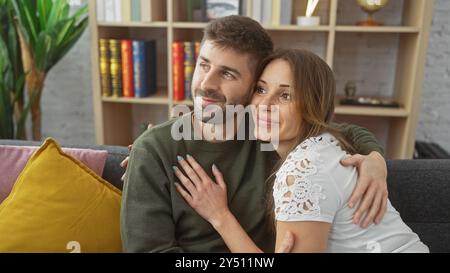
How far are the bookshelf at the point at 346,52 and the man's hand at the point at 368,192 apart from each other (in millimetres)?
1238

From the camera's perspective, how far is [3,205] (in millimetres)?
1229

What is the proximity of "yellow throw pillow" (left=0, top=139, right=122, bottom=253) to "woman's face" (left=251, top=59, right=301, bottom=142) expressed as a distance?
1.65 feet

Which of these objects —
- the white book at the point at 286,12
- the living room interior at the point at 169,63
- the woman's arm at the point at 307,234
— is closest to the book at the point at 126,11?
the living room interior at the point at 169,63

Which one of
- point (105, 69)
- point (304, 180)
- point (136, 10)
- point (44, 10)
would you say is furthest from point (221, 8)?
point (304, 180)

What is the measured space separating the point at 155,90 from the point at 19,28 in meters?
0.77

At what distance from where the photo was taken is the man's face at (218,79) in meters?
1.18

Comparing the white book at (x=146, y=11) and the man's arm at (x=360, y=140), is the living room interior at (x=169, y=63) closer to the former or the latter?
the white book at (x=146, y=11)

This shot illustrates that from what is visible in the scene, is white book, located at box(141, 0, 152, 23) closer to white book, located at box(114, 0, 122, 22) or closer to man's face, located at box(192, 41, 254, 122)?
white book, located at box(114, 0, 122, 22)

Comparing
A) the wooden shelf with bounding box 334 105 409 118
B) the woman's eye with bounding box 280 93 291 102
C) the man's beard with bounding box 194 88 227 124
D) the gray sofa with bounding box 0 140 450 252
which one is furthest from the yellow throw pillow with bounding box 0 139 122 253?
the wooden shelf with bounding box 334 105 409 118

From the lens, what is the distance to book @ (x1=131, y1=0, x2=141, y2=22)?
2275 millimetres
